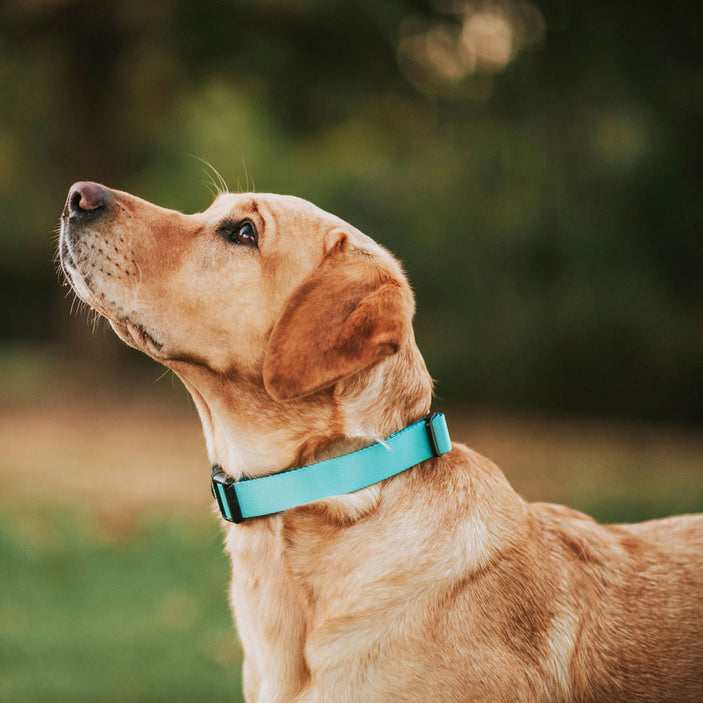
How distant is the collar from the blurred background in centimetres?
745

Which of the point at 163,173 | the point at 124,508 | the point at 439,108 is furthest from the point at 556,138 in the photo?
the point at 124,508

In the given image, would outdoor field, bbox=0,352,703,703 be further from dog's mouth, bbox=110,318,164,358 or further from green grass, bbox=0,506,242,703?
dog's mouth, bbox=110,318,164,358

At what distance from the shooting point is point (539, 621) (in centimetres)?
278

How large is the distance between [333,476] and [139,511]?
5.38 meters

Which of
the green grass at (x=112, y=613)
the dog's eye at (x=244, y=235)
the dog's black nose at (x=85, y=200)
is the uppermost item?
the dog's black nose at (x=85, y=200)

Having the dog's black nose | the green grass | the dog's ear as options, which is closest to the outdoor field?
the green grass

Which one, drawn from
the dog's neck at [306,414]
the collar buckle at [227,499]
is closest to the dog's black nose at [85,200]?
the dog's neck at [306,414]

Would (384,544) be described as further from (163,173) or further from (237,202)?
(163,173)

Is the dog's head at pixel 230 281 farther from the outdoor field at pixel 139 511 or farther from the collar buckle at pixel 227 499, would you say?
the outdoor field at pixel 139 511

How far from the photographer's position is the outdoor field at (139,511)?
4852 millimetres

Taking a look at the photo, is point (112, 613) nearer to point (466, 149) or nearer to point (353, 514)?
point (353, 514)

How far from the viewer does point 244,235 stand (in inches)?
124

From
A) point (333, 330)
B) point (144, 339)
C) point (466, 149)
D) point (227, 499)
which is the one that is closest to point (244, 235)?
point (144, 339)

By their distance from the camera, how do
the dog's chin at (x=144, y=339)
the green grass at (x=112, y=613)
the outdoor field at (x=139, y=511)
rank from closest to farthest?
the dog's chin at (x=144, y=339), the green grass at (x=112, y=613), the outdoor field at (x=139, y=511)
